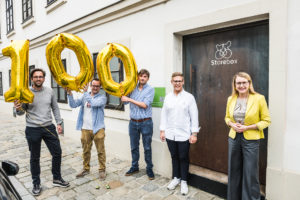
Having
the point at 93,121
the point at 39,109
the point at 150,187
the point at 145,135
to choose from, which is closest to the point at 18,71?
the point at 39,109

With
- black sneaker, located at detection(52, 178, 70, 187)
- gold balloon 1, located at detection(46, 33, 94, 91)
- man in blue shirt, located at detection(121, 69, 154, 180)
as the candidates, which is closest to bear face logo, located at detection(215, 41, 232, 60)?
man in blue shirt, located at detection(121, 69, 154, 180)

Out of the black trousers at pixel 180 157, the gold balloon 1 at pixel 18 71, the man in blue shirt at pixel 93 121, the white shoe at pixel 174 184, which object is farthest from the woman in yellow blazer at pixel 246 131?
the gold balloon 1 at pixel 18 71

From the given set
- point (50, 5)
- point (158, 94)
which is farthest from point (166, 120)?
point (50, 5)

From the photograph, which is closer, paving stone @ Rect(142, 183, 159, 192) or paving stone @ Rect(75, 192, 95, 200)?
paving stone @ Rect(75, 192, 95, 200)

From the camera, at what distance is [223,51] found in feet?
12.0

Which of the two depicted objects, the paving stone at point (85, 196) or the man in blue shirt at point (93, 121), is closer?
the paving stone at point (85, 196)

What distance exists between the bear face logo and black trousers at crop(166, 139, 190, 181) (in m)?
1.48

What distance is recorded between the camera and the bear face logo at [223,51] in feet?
11.8

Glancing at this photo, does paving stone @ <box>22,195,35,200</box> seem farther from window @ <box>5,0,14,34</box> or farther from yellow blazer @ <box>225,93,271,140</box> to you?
window @ <box>5,0,14,34</box>

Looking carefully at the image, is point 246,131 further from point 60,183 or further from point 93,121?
point 60,183

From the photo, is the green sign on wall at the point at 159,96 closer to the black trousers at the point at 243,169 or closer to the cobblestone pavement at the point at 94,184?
the cobblestone pavement at the point at 94,184

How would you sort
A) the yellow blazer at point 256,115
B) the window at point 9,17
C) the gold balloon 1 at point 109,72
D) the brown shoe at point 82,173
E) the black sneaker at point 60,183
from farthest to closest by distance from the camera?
the window at point 9,17
the brown shoe at point 82,173
the black sneaker at point 60,183
the gold balloon 1 at point 109,72
the yellow blazer at point 256,115

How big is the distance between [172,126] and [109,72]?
51.2 inches

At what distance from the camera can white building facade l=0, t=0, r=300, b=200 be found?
2.83 m
